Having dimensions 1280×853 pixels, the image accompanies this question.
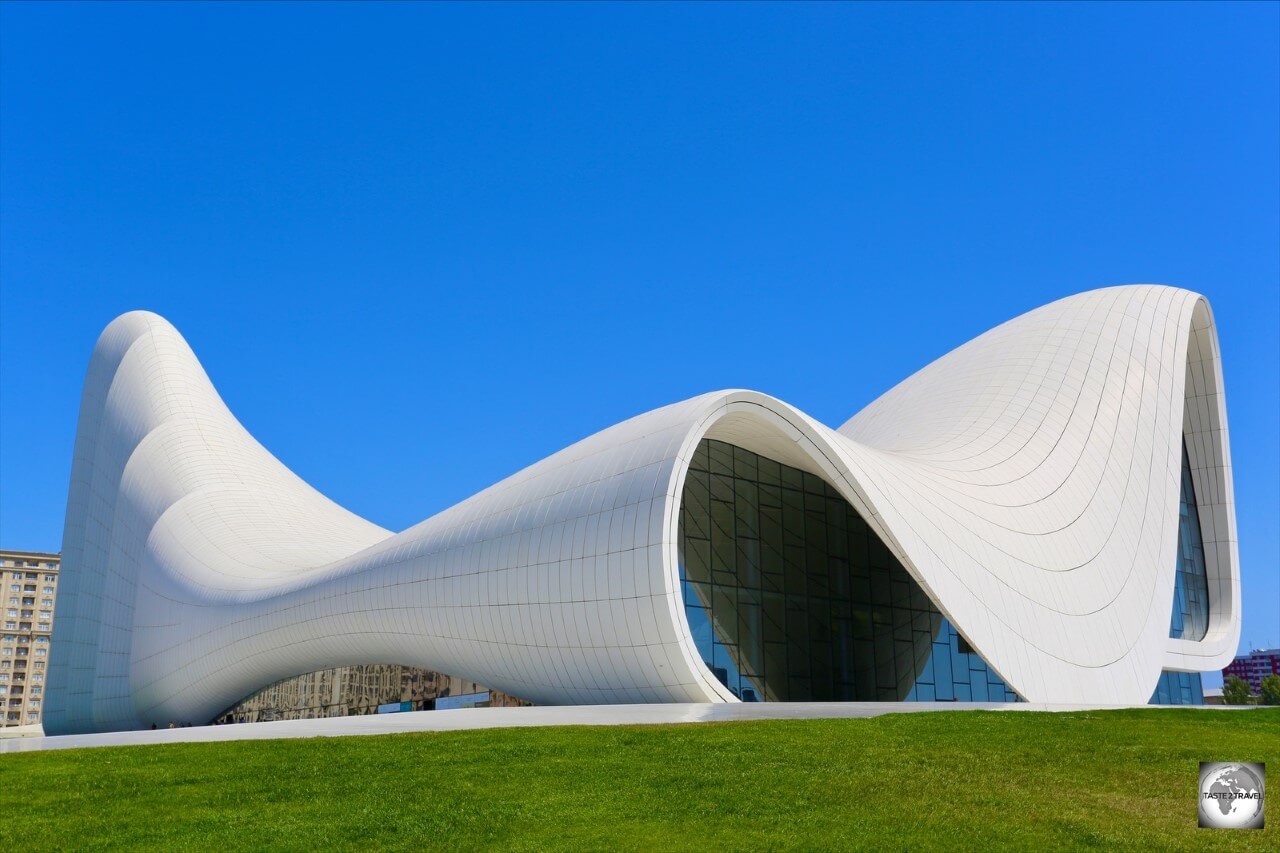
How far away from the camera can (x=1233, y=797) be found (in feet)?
30.1

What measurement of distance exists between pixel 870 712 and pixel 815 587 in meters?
11.3

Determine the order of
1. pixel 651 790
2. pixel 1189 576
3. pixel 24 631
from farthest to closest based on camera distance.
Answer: pixel 24 631, pixel 1189 576, pixel 651 790

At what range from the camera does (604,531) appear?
70.1 feet

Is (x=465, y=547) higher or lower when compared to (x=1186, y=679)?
higher

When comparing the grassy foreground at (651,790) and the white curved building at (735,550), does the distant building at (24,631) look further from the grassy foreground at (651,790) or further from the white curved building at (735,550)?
the grassy foreground at (651,790)

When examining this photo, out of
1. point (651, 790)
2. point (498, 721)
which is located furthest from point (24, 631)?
point (651, 790)

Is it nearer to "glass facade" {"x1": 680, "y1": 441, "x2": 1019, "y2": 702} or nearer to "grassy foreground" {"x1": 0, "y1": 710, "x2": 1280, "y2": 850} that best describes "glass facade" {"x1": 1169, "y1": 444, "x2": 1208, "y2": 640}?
"glass facade" {"x1": 680, "y1": 441, "x2": 1019, "y2": 702}

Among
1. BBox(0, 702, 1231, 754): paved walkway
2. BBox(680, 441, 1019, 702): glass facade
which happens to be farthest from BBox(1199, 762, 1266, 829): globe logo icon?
BBox(680, 441, 1019, 702): glass facade

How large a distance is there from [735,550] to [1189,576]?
20.8m

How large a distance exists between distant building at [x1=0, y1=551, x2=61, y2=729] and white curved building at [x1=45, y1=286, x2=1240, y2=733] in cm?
7164

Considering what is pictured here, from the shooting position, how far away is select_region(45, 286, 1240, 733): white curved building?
22375mm

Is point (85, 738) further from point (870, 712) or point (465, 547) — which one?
point (870, 712)

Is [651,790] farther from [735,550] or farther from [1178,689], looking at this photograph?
[1178,689]

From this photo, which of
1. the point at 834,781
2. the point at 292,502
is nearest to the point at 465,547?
the point at 834,781
